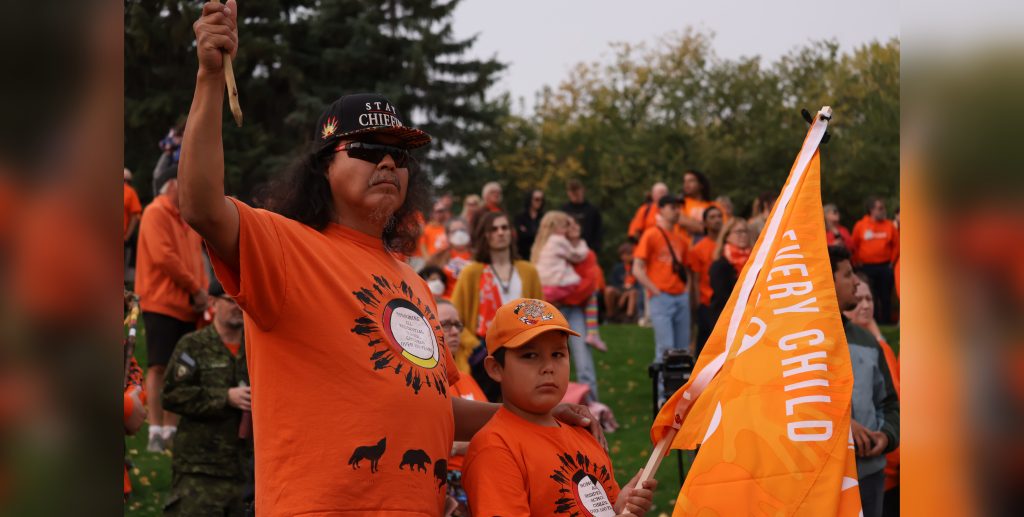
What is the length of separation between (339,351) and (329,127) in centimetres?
73

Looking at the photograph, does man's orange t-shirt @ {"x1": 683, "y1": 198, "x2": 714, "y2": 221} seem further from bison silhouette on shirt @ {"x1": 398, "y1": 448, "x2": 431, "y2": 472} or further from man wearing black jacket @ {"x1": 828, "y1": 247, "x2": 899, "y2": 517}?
bison silhouette on shirt @ {"x1": 398, "y1": 448, "x2": 431, "y2": 472}

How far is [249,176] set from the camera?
28969mm

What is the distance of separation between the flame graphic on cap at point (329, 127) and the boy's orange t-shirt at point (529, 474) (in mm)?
1090

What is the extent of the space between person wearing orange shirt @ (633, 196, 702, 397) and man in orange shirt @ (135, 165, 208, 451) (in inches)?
193

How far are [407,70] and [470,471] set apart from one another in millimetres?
29858

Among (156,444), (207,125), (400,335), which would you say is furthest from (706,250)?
(207,125)

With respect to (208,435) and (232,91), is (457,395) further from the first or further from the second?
(232,91)

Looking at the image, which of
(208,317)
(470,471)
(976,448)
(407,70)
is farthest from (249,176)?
(976,448)

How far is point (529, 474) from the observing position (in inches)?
141

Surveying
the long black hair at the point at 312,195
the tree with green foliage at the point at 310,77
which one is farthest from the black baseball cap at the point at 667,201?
the tree with green foliage at the point at 310,77

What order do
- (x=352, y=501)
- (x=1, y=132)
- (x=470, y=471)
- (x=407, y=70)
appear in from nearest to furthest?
(x=1, y=132), (x=352, y=501), (x=470, y=471), (x=407, y=70)

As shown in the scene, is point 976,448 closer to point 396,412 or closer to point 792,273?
point 396,412

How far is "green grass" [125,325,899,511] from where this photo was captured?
25.2ft

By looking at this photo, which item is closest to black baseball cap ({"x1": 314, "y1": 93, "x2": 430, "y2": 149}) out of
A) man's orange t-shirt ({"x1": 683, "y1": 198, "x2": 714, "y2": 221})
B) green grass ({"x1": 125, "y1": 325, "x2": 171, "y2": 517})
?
green grass ({"x1": 125, "y1": 325, "x2": 171, "y2": 517})
